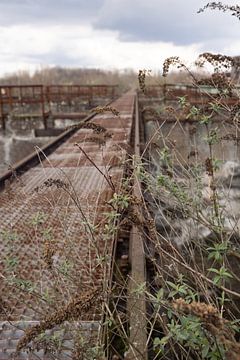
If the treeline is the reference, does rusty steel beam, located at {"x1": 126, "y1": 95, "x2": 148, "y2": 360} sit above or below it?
below

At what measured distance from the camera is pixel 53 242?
99.4 inches

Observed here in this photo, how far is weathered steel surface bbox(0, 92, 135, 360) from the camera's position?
1.83 meters

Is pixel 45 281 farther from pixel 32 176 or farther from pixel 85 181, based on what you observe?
pixel 32 176

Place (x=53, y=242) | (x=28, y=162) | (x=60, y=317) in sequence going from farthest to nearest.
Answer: (x=28, y=162) → (x=53, y=242) → (x=60, y=317)

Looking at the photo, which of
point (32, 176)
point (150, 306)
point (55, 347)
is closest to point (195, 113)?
point (150, 306)

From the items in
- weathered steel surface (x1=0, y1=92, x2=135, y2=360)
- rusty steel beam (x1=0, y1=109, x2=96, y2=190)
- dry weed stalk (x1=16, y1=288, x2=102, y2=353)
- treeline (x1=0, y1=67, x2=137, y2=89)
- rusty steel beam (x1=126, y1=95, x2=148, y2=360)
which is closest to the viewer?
dry weed stalk (x1=16, y1=288, x2=102, y2=353)

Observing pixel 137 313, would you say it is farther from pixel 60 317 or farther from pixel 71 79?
pixel 71 79

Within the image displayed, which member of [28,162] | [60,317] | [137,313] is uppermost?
[60,317]

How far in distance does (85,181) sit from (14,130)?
978 cm

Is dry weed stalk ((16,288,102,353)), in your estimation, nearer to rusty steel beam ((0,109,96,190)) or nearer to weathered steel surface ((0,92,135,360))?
weathered steel surface ((0,92,135,360))

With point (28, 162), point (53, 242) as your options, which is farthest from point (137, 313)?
point (28, 162)

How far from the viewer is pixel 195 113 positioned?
7.61ft

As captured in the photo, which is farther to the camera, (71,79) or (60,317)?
(71,79)

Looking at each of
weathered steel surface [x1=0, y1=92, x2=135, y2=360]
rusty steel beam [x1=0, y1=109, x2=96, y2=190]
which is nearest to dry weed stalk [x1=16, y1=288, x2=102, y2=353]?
weathered steel surface [x1=0, y1=92, x2=135, y2=360]
